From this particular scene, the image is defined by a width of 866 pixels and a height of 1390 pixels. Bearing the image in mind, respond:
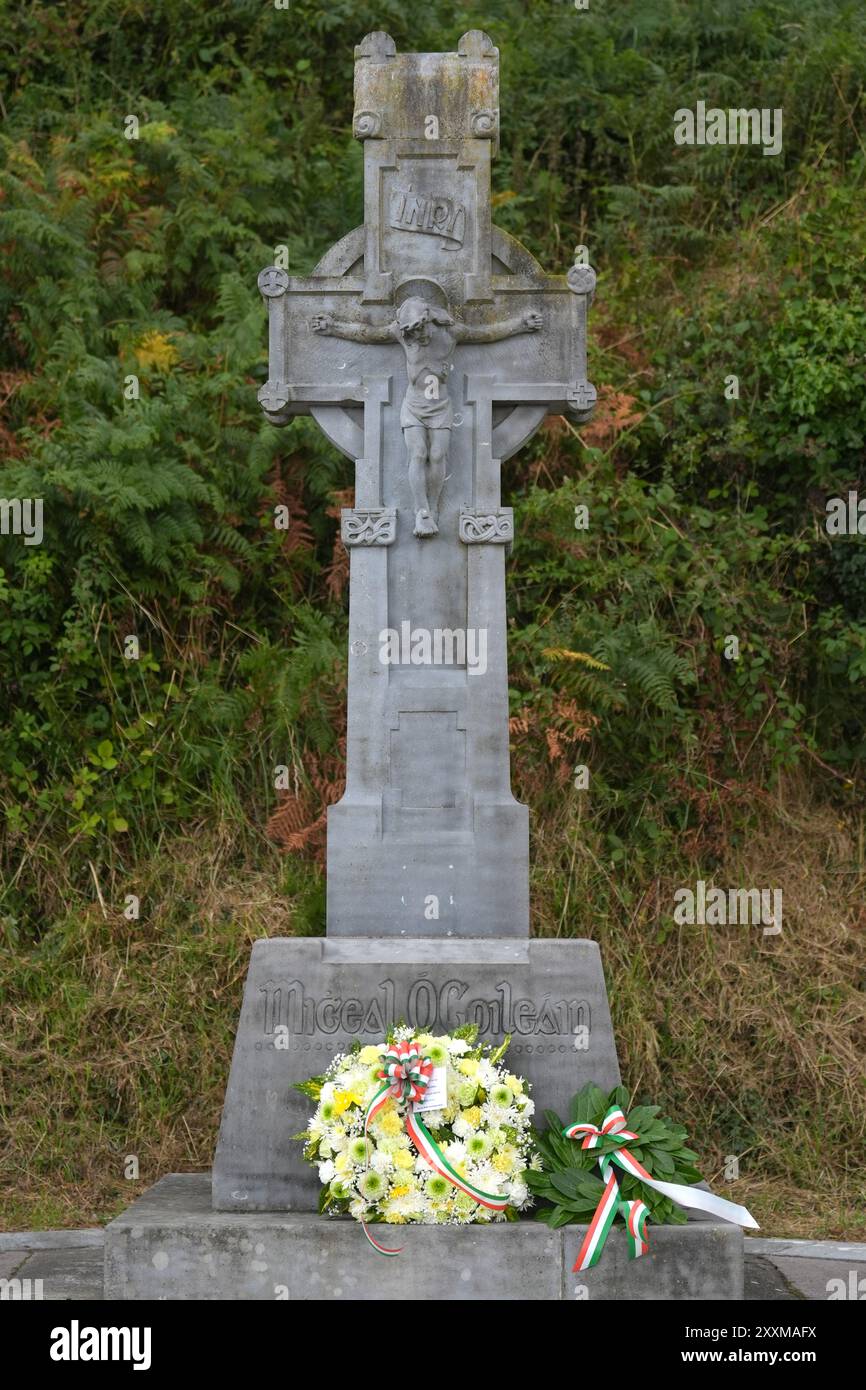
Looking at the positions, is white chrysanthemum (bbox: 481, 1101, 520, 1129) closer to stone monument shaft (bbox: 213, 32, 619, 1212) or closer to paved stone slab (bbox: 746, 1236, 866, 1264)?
stone monument shaft (bbox: 213, 32, 619, 1212)

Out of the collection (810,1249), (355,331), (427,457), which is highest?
(355,331)

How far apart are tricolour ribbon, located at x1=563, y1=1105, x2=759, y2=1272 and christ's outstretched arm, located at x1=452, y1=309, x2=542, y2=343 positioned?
326 centimetres

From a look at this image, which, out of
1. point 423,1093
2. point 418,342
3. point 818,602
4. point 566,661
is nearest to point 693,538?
point 818,602

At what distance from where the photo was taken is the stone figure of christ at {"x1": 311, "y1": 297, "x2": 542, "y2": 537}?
678cm

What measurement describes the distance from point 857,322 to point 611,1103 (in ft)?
19.8

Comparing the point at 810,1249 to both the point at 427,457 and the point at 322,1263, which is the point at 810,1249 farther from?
the point at 427,457

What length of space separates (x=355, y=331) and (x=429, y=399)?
18.0 inches

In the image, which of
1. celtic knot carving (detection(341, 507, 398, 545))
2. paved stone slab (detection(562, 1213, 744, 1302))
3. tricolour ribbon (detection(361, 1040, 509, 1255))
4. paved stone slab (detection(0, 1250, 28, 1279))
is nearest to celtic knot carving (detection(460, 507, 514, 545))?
celtic knot carving (detection(341, 507, 398, 545))

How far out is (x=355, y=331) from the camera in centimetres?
691

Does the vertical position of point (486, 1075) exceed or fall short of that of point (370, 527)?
it falls short

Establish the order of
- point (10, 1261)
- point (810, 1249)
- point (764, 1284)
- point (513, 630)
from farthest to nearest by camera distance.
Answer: point (513, 630), point (810, 1249), point (10, 1261), point (764, 1284)

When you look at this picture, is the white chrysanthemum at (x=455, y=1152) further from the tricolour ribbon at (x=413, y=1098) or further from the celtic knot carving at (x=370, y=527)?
the celtic knot carving at (x=370, y=527)

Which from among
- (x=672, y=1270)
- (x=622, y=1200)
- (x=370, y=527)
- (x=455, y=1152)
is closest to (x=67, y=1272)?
(x=455, y=1152)

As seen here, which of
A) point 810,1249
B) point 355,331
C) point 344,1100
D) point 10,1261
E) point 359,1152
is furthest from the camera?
point 355,331
